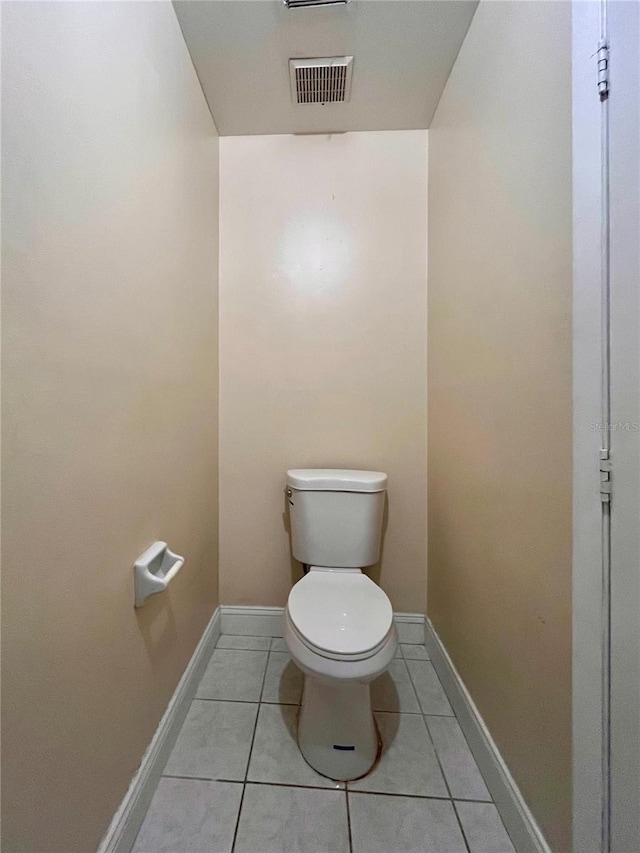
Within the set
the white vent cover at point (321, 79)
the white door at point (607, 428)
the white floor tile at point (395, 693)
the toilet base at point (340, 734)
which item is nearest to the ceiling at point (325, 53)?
the white vent cover at point (321, 79)

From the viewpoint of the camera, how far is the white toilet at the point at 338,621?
36.3 inches

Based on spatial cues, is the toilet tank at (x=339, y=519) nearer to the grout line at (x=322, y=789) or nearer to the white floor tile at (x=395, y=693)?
the white floor tile at (x=395, y=693)

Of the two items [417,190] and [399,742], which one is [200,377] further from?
[399,742]

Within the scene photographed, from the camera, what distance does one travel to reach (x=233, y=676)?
1340 millimetres

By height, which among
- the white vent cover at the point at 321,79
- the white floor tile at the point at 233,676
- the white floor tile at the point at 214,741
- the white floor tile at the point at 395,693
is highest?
the white vent cover at the point at 321,79

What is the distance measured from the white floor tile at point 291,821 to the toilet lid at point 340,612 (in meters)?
0.41

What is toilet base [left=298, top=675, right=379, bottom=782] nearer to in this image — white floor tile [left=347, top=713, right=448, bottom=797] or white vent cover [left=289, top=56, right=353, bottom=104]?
white floor tile [left=347, top=713, right=448, bottom=797]

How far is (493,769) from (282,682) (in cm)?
72

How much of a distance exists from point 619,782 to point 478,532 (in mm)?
547

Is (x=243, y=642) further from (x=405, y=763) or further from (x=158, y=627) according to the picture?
(x=405, y=763)

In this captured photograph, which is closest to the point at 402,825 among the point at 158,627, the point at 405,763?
the point at 405,763

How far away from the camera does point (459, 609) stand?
3.93 feet

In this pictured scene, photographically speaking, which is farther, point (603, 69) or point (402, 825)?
point (402, 825)

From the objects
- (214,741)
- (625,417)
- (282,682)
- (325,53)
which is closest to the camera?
(625,417)
